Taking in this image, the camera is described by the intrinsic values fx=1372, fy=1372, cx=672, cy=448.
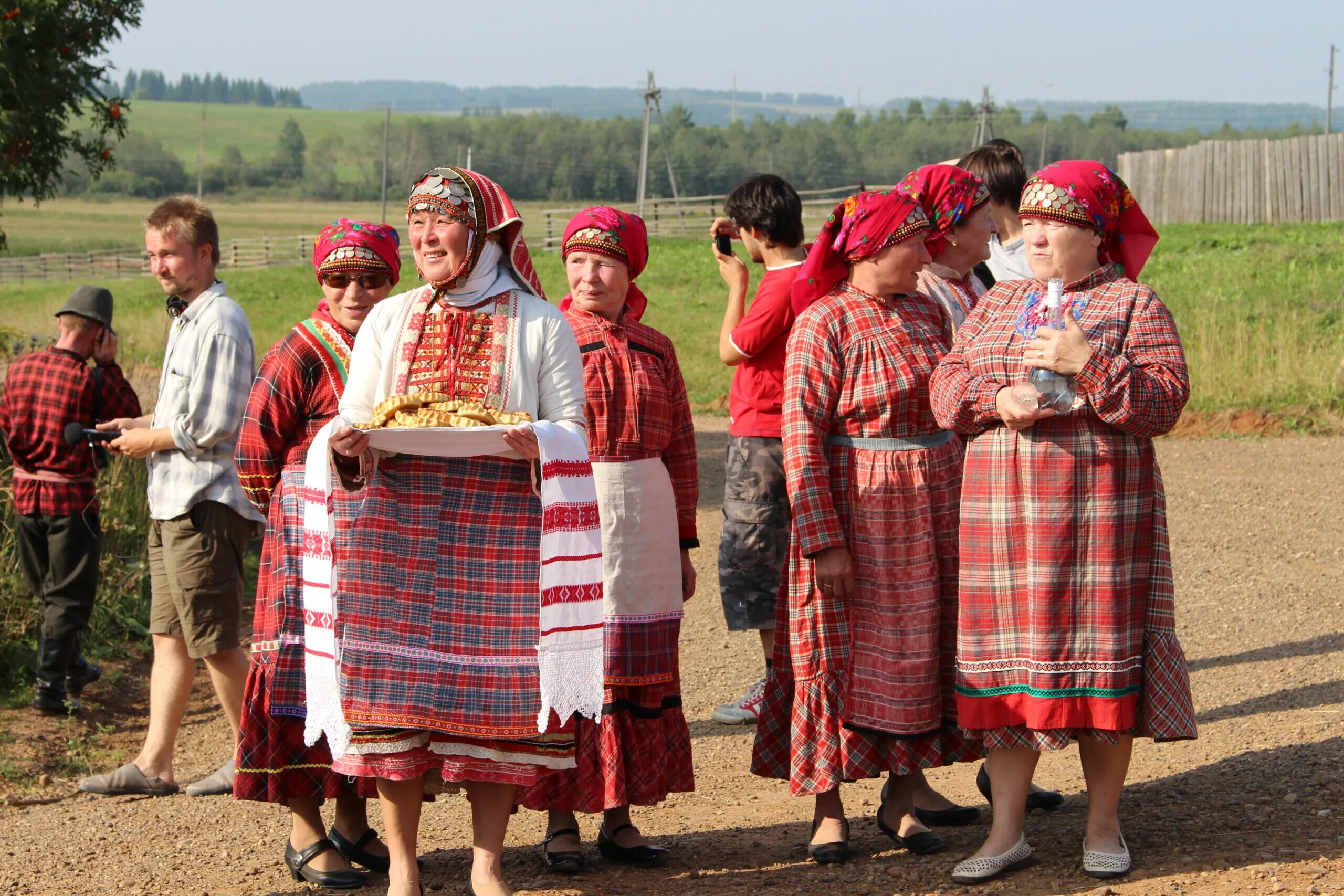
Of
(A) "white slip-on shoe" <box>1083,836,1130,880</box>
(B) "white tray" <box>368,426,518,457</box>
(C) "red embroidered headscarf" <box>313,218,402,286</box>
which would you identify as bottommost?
(A) "white slip-on shoe" <box>1083,836,1130,880</box>

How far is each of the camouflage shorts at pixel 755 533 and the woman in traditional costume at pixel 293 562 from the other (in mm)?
1997

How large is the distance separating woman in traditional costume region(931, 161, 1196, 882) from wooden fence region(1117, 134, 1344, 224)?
24.1m

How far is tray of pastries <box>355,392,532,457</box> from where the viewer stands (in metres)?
3.58

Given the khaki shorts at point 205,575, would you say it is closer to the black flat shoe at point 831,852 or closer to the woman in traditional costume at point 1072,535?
the black flat shoe at point 831,852

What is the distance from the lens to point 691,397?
16.8 meters

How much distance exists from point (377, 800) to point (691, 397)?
1142cm

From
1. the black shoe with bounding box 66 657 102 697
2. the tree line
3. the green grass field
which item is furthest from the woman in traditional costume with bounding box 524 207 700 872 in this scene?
the tree line

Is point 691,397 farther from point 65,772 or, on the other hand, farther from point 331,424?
point 331,424

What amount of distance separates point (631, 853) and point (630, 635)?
27.9 inches

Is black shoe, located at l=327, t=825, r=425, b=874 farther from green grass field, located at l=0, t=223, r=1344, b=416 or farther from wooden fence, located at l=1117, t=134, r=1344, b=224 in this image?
wooden fence, located at l=1117, t=134, r=1344, b=224

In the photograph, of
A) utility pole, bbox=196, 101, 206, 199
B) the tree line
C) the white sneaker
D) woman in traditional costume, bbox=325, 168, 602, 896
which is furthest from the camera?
the tree line

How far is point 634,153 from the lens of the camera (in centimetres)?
8356

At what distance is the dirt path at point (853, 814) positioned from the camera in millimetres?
4121

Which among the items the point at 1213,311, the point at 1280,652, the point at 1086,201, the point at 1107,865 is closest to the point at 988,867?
the point at 1107,865
